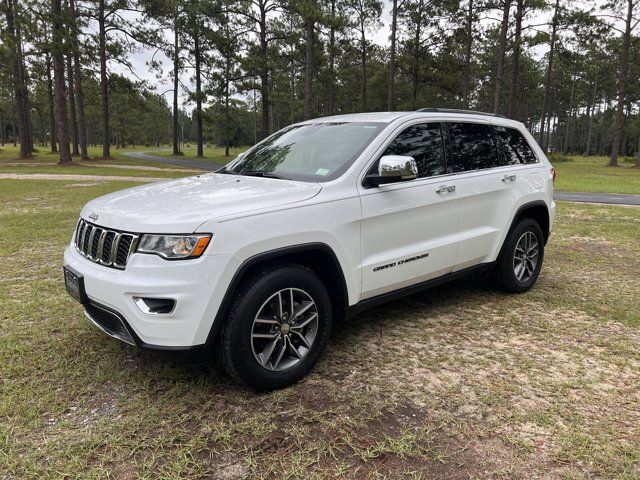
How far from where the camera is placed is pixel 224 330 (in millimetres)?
2814

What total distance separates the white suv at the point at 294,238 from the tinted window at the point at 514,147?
0.14 m

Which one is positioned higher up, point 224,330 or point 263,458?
point 224,330

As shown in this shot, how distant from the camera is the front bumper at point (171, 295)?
8.64ft

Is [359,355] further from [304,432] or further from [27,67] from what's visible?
[27,67]

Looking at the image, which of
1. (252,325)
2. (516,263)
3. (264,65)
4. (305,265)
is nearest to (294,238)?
(305,265)

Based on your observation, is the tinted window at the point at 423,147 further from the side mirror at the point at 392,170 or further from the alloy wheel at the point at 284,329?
the alloy wheel at the point at 284,329

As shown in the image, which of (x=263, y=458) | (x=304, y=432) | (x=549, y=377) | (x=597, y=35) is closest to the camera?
(x=263, y=458)

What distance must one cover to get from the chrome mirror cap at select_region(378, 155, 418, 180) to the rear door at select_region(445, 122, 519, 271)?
925 millimetres

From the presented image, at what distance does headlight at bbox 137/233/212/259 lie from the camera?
2.66 meters

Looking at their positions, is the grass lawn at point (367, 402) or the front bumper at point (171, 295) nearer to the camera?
the grass lawn at point (367, 402)

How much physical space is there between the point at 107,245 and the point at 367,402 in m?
1.86

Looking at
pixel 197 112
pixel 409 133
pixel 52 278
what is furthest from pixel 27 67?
pixel 409 133

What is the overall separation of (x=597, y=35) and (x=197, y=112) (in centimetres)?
2595

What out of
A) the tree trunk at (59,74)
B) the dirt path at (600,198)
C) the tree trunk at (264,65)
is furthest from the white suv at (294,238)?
the tree trunk at (264,65)
